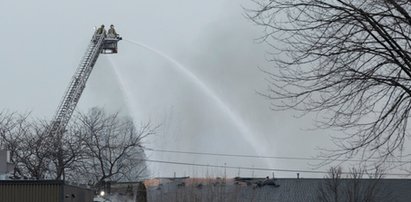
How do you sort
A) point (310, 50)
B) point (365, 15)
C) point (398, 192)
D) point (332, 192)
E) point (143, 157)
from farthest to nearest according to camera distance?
point (398, 192) < point (332, 192) < point (143, 157) < point (310, 50) < point (365, 15)

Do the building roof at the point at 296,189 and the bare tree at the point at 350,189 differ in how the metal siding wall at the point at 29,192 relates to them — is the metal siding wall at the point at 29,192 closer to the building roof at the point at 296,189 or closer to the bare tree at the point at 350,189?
the building roof at the point at 296,189

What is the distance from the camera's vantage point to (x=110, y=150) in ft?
142

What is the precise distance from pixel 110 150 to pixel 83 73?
13.0m

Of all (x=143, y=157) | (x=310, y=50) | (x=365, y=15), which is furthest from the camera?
(x=143, y=157)

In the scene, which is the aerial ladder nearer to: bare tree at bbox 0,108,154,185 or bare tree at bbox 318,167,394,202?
bare tree at bbox 0,108,154,185

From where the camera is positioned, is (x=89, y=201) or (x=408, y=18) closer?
(x=408, y=18)

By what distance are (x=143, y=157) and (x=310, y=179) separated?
22543 millimetres

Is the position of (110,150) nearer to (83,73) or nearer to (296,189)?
(83,73)

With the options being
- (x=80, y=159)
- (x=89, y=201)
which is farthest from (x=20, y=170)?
(x=89, y=201)

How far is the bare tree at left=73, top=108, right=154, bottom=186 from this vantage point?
1713 inches

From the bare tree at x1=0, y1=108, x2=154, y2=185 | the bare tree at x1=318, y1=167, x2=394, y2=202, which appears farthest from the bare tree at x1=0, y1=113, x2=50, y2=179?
the bare tree at x1=318, y1=167, x2=394, y2=202

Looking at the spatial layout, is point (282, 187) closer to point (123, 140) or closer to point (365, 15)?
point (123, 140)

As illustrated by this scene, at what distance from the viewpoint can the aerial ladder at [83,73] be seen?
5122 cm

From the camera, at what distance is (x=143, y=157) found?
49.4 metres
